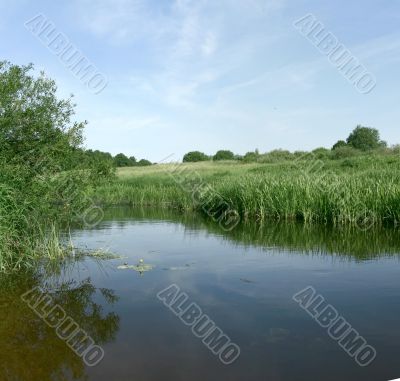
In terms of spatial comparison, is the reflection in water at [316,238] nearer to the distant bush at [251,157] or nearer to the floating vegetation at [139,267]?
the floating vegetation at [139,267]

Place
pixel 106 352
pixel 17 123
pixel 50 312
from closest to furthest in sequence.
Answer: pixel 106 352, pixel 50 312, pixel 17 123

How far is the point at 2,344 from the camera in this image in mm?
5438

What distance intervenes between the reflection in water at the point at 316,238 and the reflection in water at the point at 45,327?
5.84 meters

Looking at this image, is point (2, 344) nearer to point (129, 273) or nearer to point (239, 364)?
point (239, 364)

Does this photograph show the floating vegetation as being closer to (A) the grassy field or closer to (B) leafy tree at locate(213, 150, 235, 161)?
(A) the grassy field

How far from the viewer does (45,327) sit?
236 inches

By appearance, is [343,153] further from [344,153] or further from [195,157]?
[195,157]

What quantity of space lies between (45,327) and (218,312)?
2344 millimetres

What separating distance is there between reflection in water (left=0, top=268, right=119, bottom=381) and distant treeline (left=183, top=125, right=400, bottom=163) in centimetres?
3471

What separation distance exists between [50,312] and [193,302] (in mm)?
2099

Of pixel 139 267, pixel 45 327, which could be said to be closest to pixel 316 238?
pixel 139 267

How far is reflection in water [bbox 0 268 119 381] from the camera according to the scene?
189 inches

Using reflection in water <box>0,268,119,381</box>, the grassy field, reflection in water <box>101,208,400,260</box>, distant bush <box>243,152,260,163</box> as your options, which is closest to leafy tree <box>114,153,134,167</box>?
distant bush <box>243,152,260,163</box>

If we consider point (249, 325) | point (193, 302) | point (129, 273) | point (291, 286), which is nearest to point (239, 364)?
point (249, 325)
